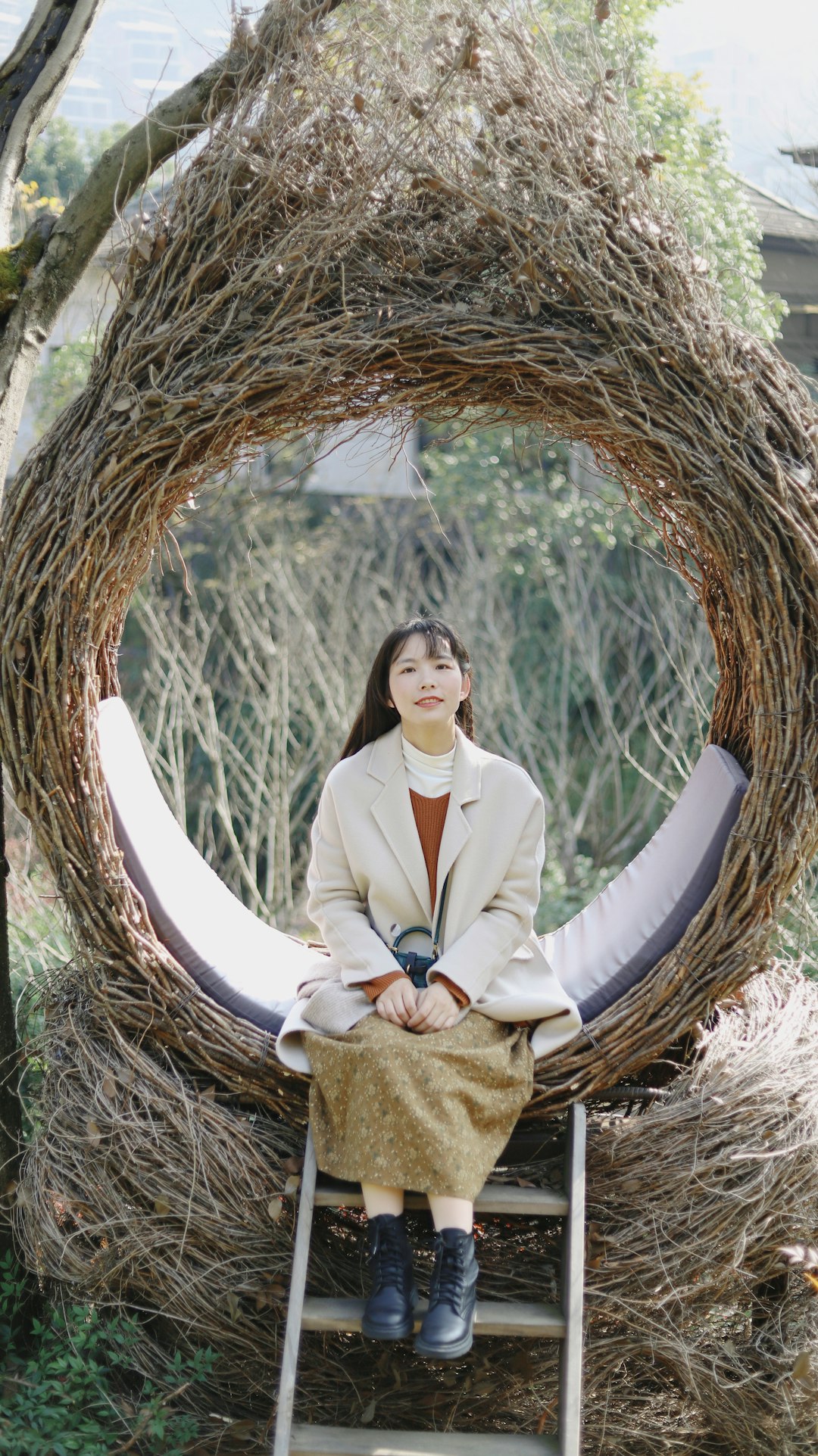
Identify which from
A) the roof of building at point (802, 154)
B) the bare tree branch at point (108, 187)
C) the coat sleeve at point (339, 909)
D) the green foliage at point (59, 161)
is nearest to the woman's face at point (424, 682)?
the coat sleeve at point (339, 909)

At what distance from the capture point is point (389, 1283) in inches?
97.5

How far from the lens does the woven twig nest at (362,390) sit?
2.81 metres

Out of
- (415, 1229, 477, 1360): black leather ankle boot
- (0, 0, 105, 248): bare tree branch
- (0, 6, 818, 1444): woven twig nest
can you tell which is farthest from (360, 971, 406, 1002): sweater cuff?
(0, 0, 105, 248): bare tree branch

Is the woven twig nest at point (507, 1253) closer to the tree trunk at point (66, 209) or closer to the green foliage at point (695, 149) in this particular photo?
the tree trunk at point (66, 209)

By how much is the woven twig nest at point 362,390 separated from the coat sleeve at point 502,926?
0.29m

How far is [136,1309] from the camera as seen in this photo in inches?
116

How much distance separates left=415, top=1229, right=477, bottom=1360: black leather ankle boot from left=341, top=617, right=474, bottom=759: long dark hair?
1219mm

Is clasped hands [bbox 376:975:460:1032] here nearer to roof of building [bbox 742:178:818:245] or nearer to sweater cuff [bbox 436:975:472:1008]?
sweater cuff [bbox 436:975:472:1008]

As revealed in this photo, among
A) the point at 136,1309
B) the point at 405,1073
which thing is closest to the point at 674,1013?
the point at 405,1073

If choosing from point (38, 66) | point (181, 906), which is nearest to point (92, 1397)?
point (181, 906)

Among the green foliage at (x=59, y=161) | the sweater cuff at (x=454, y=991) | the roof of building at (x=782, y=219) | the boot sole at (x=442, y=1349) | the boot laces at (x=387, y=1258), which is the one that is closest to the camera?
the boot sole at (x=442, y=1349)

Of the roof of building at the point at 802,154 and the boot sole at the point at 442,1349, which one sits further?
the roof of building at the point at 802,154

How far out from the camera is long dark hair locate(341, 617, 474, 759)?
290 cm

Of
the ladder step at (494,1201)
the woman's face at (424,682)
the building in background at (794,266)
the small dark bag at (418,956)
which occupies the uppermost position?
the building in background at (794,266)
